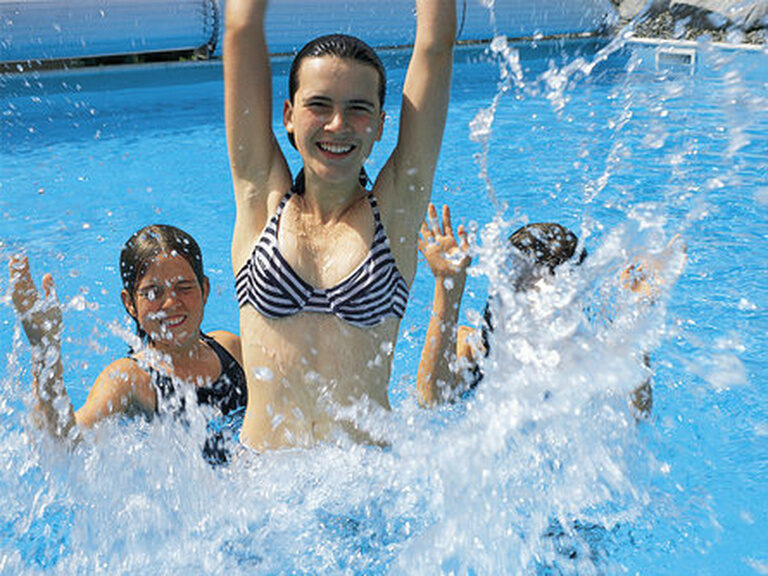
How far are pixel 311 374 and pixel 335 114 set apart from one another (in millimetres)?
717

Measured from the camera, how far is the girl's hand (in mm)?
2605

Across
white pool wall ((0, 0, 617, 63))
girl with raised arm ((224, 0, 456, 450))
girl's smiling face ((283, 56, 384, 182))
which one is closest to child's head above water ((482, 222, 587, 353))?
girl with raised arm ((224, 0, 456, 450))

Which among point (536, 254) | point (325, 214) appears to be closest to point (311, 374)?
point (325, 214)

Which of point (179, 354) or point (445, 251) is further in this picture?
point (179, 354)

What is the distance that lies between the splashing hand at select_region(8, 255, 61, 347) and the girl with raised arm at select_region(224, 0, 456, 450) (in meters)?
0.53

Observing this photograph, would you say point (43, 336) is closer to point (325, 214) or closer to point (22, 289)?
point (22, 289)

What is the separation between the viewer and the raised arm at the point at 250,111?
2.10 meters

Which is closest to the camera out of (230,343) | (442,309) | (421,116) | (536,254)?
(421,116)

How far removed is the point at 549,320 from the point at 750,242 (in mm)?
3030

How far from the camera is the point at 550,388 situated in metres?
2.88

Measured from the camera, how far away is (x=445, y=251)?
2.65 metres

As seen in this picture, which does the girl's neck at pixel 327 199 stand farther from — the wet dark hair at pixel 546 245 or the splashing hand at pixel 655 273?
the splashing hand at pixel 655 273

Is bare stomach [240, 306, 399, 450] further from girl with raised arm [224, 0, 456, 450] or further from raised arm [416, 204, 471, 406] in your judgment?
raised arm [416, 204, 471, 406]

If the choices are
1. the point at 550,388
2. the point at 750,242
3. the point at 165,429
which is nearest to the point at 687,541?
the point at 550,388
